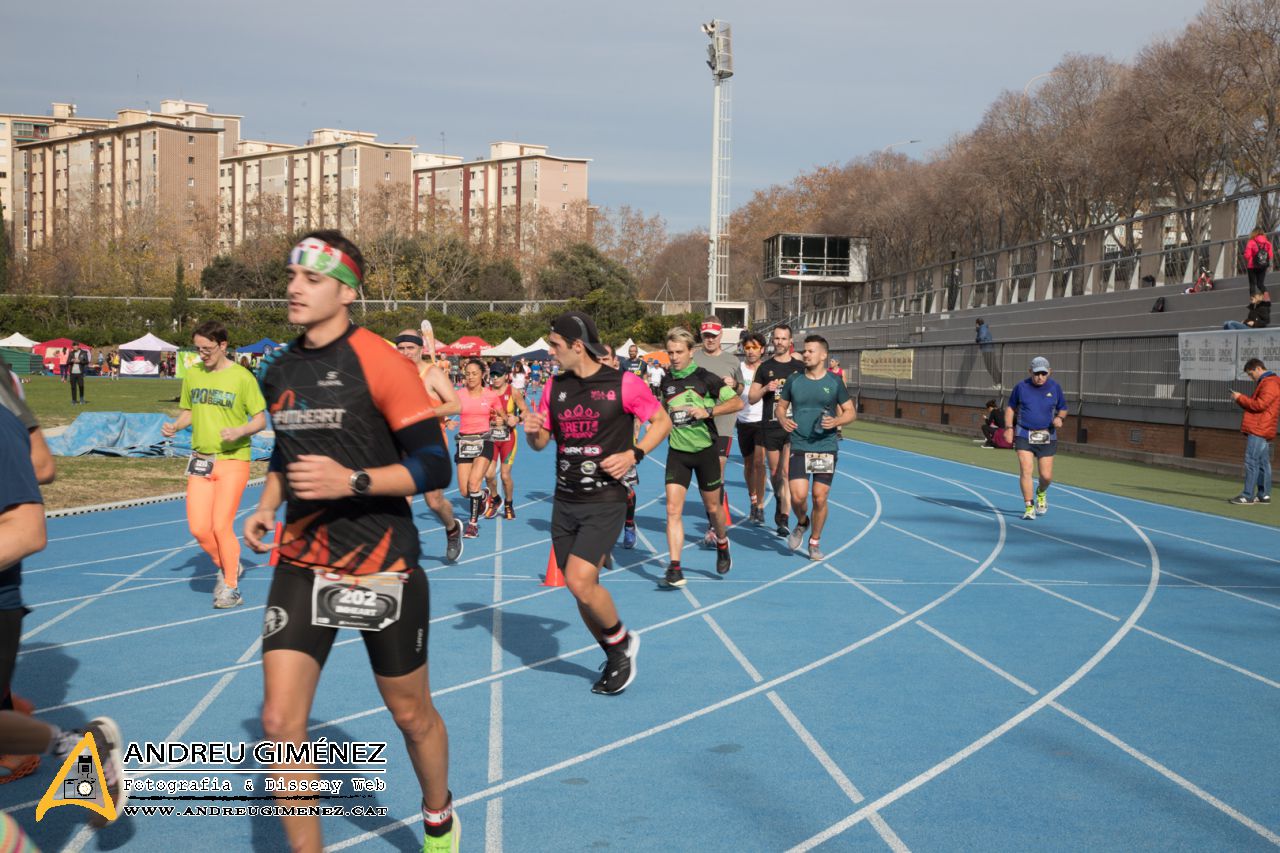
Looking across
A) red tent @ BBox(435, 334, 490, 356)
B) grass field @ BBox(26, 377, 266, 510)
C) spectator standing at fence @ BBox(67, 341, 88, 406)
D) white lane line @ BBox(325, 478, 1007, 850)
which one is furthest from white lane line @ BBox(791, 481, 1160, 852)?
red tent @ BBox(435, 334, 490, 356)

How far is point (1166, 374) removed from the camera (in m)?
22.8

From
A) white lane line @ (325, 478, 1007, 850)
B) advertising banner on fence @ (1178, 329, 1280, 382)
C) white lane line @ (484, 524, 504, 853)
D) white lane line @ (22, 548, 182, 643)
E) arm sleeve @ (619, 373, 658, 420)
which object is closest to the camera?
white lane line @ (484, 524, 504, 853)

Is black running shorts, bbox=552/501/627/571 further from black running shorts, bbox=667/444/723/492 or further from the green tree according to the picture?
the green tree

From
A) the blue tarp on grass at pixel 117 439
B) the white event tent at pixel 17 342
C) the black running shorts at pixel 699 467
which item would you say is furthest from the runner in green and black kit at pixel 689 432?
the white event tent at pixel 17 342

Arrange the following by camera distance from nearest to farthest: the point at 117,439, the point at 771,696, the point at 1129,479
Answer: the point at 771,696 → the point at 1129,479 → the point at 117,439

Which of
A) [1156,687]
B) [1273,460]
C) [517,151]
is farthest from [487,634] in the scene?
[517,151]

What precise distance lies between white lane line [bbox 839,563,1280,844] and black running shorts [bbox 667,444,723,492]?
2.84 m

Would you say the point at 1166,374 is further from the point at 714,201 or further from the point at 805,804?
the point at 714,201

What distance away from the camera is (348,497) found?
3.91 meters

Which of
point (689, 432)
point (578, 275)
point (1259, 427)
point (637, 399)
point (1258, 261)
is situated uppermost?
point (578, 275)

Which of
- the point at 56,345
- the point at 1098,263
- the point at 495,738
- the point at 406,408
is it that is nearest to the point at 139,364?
the point at 56,345

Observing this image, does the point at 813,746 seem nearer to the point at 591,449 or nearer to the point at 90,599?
the point at 591,449

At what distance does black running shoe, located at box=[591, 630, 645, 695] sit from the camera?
6918 millimetres

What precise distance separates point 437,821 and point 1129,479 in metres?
19.0
